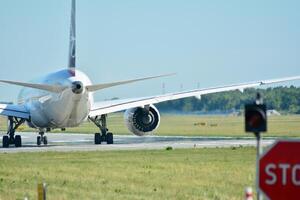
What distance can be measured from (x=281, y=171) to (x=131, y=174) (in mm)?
15467

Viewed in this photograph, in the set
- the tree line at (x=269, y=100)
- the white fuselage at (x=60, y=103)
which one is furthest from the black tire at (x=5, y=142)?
the tree line at (x=269, y=100)

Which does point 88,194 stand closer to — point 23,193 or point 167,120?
point 23,193

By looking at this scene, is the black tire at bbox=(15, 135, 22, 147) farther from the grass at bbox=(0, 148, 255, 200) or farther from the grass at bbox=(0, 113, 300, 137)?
the grass at bbox=(0, 113, 300, 137)

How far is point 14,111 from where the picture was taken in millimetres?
52562

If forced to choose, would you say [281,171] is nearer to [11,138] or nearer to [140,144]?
[140,144]

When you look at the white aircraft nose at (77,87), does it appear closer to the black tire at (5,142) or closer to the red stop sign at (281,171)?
the black tire at (5,142)

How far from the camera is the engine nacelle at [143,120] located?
177 feet

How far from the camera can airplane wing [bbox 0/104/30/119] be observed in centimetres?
5181

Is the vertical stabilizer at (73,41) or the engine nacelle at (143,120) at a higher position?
the vertical stabilizer at (73,41)

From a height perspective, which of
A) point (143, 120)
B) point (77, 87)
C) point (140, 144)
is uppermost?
point (77, 87)

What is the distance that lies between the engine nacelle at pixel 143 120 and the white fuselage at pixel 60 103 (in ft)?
15.1

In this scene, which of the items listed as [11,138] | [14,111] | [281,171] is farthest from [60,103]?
[281,171]

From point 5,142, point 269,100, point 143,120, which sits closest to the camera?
point 5,142

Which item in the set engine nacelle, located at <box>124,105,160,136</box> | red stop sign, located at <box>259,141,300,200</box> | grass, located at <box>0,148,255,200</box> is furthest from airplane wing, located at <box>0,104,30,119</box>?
red stop sign, located at <box>259,141,300,200</box>
